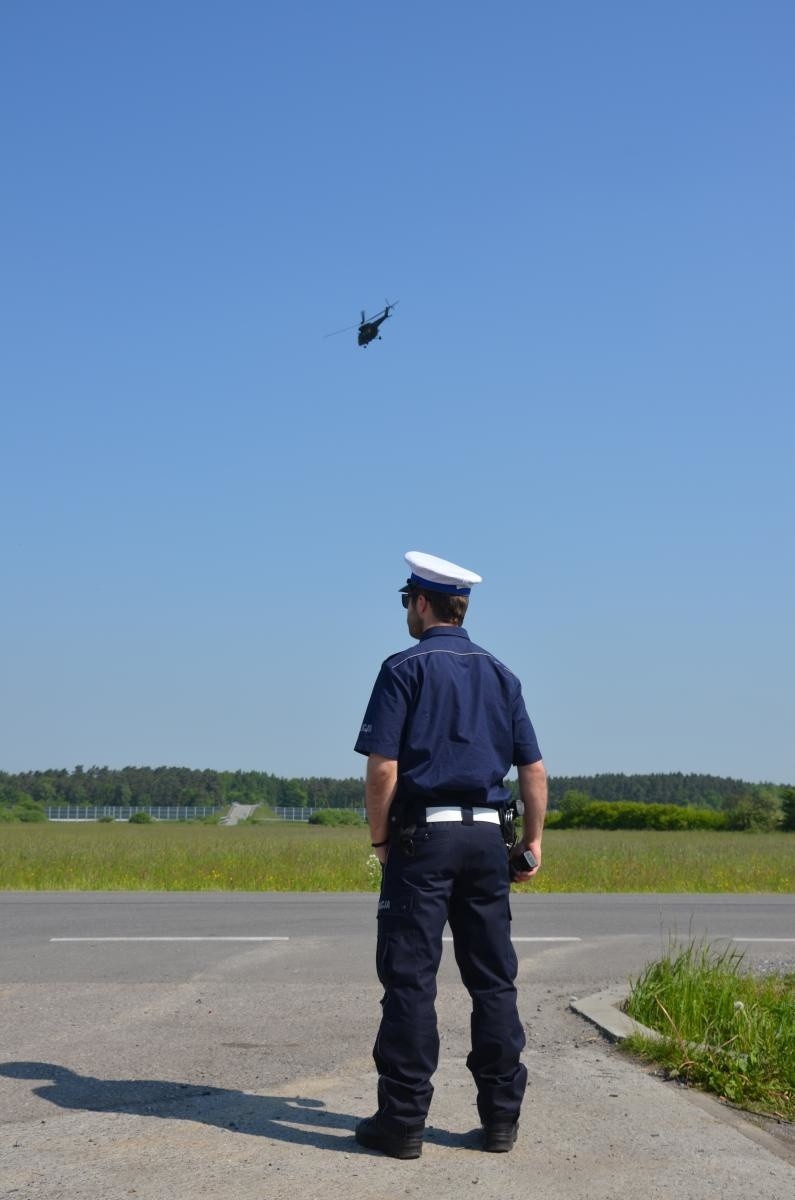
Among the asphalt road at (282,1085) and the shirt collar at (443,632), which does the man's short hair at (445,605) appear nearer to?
the shirt collar at (443,632)

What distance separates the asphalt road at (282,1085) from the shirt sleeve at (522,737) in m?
1.36

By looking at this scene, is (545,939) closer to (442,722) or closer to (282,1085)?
(282,1085)

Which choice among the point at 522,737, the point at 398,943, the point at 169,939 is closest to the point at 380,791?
the point at 398,943

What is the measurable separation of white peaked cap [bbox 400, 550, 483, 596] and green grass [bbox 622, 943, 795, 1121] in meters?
2.57

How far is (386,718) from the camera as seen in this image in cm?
482

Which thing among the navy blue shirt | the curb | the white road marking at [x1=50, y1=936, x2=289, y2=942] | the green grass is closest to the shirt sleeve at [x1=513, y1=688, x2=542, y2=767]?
the navy blue shirt

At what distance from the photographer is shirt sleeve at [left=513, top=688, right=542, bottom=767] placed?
511cm

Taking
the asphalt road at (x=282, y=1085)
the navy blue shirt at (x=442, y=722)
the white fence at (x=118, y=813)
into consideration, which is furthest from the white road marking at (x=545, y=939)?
the white fence at (x=118, y=813)

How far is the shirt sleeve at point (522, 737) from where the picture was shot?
511cm

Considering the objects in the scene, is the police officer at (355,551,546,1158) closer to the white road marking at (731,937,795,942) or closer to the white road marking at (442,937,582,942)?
the white road marking at (442,937,582,942)

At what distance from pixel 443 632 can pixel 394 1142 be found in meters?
1.80

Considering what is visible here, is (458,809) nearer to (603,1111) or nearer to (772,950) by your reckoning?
(603,1111)

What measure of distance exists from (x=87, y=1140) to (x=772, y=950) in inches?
319

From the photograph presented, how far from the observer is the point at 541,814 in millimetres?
5062
